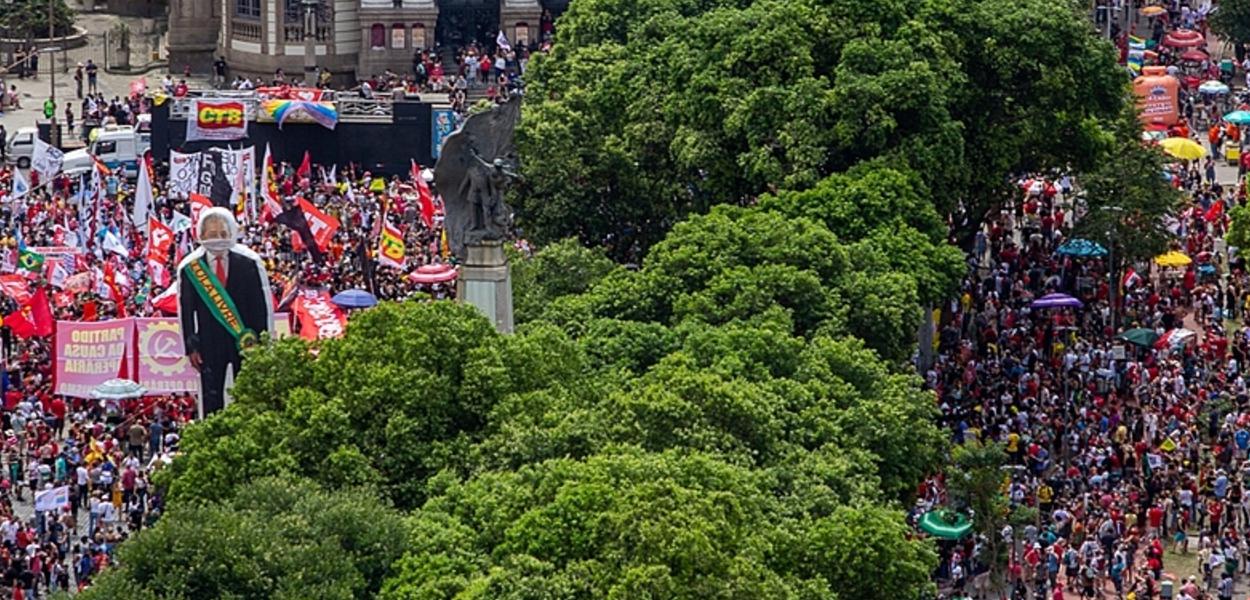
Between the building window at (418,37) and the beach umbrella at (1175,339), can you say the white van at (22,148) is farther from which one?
the beach umbrella at (1175,339)

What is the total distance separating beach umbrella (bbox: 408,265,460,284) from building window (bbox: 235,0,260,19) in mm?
34074

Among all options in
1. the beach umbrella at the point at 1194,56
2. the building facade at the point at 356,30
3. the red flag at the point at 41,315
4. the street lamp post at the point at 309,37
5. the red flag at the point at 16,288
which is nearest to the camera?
the red flag at the point at 41,315

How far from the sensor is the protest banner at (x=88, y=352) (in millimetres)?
98750

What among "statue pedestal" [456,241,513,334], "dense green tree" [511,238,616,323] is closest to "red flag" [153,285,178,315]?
"dense green tree" [511,238,616,323]

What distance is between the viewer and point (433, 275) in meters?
114

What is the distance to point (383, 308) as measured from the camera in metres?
85.8

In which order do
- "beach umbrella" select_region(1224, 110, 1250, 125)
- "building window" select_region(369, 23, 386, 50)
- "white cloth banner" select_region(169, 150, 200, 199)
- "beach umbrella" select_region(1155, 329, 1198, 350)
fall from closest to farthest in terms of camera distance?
"beach umbrella" select_region(1155, 329, 1198, 350) → "white cloth banner" select_region(169, 150, 200, 199) → "beach umbrella" select_region(1224, 110, 1250, 125) → "building window" select_region(369, 23, 386, 50)

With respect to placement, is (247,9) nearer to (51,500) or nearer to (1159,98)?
(1159,98)

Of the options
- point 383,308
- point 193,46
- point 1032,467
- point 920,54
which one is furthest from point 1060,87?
point 193,46

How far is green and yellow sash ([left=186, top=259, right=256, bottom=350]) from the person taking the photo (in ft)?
307

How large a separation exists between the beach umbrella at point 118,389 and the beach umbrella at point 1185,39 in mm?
64236

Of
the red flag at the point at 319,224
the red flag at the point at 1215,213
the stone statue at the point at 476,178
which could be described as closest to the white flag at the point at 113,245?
the red flag at the point at 319,224

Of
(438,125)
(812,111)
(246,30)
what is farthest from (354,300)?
(246,30)

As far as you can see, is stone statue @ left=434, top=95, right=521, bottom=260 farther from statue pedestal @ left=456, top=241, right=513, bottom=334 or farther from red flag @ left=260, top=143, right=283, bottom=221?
red flag @ left=260, top=143, right=283, bottom=221
